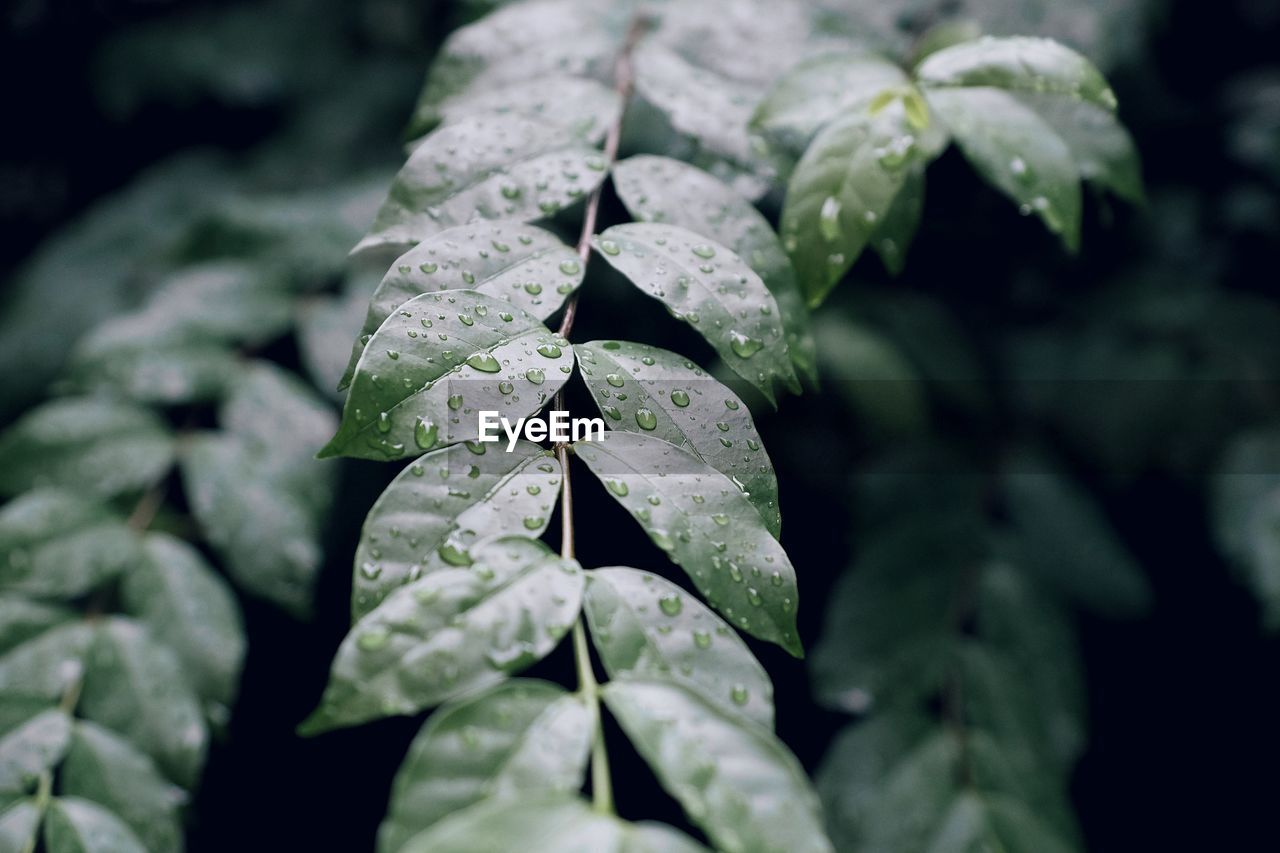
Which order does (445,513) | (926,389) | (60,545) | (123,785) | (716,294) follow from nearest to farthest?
(445,513) < (716,294) < (123,785) < (60,545) < (926,389)

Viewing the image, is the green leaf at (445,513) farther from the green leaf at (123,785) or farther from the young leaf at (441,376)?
the green leaf at (123,785)

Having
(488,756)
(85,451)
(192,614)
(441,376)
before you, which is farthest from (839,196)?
(85,451)

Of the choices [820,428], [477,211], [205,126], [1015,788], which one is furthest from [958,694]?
[205,126]

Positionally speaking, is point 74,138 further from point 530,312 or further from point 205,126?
point 530,312

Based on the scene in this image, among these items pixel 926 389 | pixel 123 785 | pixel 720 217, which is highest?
pixel 720 217

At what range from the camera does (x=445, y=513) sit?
46 cm

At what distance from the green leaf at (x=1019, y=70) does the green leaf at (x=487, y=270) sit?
1.15 feet

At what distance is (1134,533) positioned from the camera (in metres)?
1.57

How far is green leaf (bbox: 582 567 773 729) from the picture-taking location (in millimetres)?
430

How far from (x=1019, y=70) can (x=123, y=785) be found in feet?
2.90

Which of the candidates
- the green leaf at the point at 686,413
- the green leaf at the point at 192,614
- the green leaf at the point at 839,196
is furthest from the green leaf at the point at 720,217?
the green leaf at the point at 192,614

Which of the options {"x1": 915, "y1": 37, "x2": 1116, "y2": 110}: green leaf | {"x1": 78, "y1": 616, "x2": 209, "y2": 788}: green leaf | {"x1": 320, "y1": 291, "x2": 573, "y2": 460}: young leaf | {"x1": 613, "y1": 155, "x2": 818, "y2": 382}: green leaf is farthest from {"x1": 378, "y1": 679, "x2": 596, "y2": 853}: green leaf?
{"x1": 915, "y1": 37, "x2": 1116, "y2": 110}: green leaf

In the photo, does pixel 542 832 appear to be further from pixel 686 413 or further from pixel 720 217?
pixel 720 217

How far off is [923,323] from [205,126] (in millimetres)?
1549
